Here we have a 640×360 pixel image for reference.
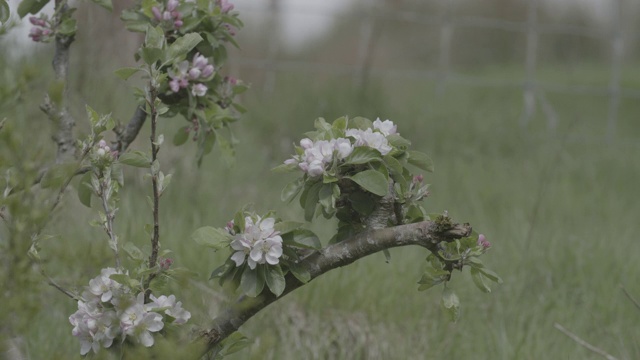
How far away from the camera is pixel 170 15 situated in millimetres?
2146

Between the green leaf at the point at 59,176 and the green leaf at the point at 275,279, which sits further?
the green leaf at the point at 275,279

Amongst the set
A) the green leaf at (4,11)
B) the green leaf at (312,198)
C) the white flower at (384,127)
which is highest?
the green leaf at (4,11)

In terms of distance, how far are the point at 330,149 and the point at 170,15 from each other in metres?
0.67

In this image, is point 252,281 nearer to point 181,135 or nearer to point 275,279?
point 275,279

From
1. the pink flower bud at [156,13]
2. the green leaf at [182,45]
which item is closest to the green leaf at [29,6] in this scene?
the pink flower bud at [156,13]

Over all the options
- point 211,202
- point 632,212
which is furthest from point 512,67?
point 211,202

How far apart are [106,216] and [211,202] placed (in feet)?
9.69

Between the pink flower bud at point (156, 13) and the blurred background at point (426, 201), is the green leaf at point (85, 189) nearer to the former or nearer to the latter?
the blurred background at point (426, 201)

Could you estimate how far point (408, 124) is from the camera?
7707mm

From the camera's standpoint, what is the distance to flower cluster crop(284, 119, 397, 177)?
172cm

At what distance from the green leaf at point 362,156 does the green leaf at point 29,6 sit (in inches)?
40.9

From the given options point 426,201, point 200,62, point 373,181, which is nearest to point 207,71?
point 200,62

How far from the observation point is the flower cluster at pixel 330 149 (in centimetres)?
172

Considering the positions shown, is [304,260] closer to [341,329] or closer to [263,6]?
[341,329]
